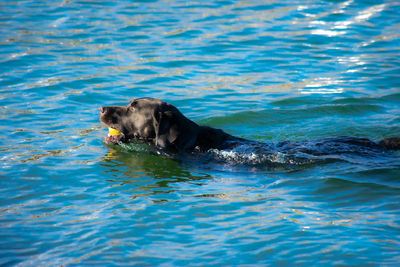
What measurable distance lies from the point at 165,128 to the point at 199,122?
6.99 feet

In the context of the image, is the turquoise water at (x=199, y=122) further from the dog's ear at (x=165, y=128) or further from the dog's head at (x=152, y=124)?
the dog's ear at (x=165, y=128)

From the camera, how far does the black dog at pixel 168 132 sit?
7.75 metres

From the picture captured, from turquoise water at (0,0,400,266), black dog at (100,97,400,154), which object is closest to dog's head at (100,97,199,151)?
black dog at (100,97,400,154)

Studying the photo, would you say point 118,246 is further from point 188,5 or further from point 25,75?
point 188,5

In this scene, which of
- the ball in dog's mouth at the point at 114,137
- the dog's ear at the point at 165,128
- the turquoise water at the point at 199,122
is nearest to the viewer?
the turquoise water at the point at 199,122

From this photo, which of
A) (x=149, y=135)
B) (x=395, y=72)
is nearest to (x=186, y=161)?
(x=149, y=135)

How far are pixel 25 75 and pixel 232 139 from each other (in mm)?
5923

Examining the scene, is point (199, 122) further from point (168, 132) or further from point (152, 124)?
point (168, 132)

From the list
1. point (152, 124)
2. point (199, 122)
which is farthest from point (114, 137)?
point (199, 122)

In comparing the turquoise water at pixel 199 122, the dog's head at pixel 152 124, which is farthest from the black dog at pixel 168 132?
the turquoise water at pixel 199 122

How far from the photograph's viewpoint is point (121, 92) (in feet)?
36.8

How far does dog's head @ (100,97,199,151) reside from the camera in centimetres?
775

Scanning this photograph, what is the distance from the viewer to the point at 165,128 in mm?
7750

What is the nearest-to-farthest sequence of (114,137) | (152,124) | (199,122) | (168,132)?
(168,132)
(152,124)
(114,137)
(199,122)
